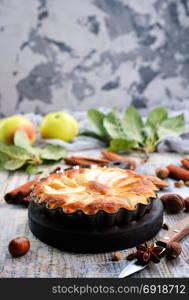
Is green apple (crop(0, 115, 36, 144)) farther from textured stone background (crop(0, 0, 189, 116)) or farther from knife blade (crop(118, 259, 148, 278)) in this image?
knife blade (crop(118, 259, 148, 278))

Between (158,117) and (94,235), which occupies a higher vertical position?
(94,235)

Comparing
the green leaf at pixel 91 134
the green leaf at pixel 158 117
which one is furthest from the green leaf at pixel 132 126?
the green leaf at pixel 91 134

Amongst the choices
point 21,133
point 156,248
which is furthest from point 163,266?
point 21,133

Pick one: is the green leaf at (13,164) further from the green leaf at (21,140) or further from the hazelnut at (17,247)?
the hazelnut at (17,247)

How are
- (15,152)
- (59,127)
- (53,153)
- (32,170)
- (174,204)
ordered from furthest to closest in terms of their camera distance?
(59,127), (53,153), (15,152), (32,170), (174,204)

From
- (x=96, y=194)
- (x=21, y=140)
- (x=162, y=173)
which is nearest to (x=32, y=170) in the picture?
(x=21, y=140)

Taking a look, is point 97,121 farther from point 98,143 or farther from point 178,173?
point 178,173
